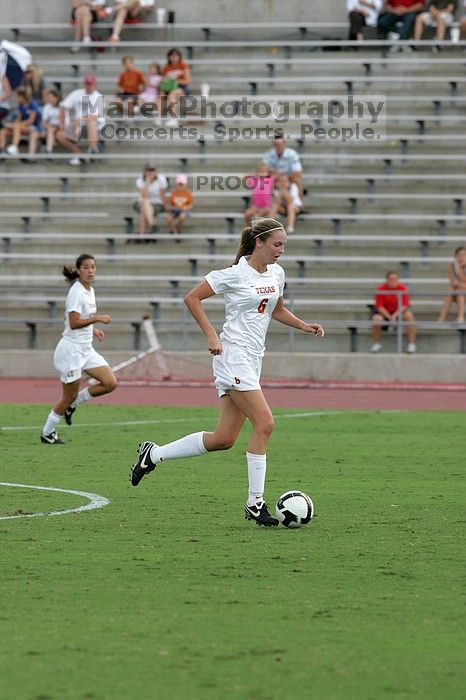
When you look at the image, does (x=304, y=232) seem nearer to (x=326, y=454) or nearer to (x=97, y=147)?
(x=97, y=147)

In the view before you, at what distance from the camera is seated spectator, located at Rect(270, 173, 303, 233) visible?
2802 cm

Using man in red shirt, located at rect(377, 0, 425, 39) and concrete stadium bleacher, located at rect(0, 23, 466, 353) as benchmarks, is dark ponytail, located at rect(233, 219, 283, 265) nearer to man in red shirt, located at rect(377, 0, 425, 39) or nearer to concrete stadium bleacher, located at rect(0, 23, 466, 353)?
concrete stadium bleacher, located at rect(0, 23, 466, 353)

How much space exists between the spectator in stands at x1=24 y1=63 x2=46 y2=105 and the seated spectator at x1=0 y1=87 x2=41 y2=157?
0.20 m

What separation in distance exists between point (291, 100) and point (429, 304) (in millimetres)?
7339

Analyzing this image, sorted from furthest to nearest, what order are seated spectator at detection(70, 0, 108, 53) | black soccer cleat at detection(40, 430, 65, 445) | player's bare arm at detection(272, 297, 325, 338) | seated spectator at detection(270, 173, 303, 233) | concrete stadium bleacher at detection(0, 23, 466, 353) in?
1. seated spectator at detection(70, 0, 108, 53)
2. seated spectator at detection(270, 173, 303, 233)
3. concrete stadium bleacher at detection(0, 23, 466, 353)
4. black soccer cleat at detection(40, 430, 65, 445)
5. player's bare arm at detection(272, 297, 325, 338)

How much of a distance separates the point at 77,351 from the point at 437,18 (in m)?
19.0

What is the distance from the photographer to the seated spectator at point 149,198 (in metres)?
28.7

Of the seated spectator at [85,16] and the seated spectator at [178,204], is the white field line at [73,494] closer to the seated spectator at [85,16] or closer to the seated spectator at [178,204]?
the seated spectator at [178,204]

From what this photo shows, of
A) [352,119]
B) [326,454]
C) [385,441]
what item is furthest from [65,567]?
[352,119]

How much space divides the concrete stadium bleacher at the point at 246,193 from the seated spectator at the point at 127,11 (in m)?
0.49

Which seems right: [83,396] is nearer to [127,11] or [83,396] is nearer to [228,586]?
[228,586]

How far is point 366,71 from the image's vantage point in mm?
31703

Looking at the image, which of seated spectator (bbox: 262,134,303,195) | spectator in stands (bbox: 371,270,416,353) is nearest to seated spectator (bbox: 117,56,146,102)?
seated spectator (bbox: 262,134,303,195)

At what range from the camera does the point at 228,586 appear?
7359mm
